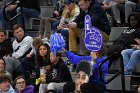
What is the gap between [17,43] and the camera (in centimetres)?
1112

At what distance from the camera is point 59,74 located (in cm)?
853

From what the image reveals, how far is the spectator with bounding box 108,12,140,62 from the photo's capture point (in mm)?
9266

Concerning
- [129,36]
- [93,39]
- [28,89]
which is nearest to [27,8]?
[129,36]

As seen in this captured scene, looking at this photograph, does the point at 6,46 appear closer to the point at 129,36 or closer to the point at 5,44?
the point at 5,44

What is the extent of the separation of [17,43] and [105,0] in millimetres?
2277

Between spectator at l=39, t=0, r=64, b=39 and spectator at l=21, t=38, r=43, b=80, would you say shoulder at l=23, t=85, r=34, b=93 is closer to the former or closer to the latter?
spectator at l=21, t=38, r=43, b=80

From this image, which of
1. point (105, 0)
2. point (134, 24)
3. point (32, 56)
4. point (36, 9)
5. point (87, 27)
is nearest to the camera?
point (87, 27)

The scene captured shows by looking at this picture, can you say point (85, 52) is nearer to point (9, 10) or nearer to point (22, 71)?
point (22, 71)

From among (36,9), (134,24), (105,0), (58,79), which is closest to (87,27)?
(58,79)

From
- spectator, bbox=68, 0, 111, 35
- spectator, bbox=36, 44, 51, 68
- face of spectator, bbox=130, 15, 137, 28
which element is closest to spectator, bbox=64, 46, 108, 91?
spectator, bbox=36, 44, 51, 68

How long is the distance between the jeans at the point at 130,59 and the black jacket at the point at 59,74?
1012mm

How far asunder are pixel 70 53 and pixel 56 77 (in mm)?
732

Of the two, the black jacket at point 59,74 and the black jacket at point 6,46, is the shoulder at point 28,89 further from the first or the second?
the black jacket at point 6,46

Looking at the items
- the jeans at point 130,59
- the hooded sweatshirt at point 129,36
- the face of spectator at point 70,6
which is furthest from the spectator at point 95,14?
the jeans at point 130,59
